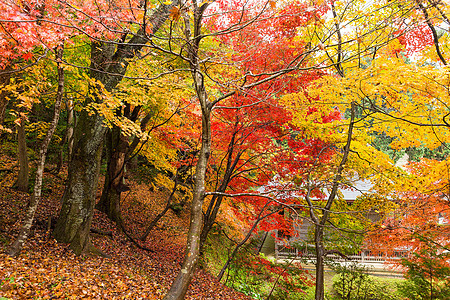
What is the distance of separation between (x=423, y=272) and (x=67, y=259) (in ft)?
30.6

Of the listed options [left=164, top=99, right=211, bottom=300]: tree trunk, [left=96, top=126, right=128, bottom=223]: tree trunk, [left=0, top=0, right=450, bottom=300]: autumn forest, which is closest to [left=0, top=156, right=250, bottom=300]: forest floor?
[left=0, top=0, right=450, bottom=300]: autumn forest

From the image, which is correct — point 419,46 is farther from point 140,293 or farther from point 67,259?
point 67,259

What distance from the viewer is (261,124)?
784cm

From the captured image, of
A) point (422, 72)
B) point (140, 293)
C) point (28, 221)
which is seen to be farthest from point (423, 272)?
point (28, 221)

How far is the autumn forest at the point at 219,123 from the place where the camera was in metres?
4.50

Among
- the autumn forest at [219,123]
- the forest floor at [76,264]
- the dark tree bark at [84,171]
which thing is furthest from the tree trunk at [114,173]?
the dark tree bark at [84,171]

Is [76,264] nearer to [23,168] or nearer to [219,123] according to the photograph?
[23,168]

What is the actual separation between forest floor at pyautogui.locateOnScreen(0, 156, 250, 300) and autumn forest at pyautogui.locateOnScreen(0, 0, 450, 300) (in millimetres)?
40

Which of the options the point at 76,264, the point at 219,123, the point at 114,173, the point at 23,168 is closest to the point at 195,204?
the point at 76,264

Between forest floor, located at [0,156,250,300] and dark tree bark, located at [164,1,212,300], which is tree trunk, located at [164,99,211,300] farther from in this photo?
forest floor, located at [0,156,250,300]

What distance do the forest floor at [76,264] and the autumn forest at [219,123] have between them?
0.04 m

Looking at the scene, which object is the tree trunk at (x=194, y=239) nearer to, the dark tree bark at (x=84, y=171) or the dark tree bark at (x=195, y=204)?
the dark tree bark at (x=195, y=204)

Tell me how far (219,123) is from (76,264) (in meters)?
5.42

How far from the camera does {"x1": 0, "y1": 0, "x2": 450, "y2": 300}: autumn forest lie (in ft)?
14.8
